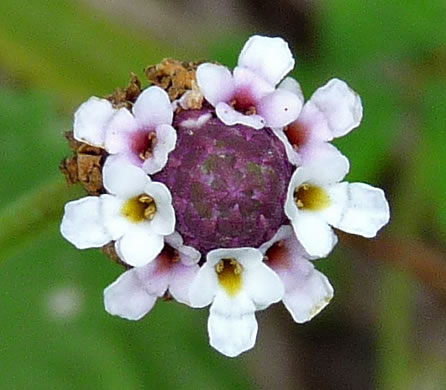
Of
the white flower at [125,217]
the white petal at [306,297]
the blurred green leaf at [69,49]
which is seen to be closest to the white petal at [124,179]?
the white flower at [125,217]

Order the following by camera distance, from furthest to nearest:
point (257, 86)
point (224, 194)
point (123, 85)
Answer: point (123, 85) → point (257, 86) → point (224, 194)

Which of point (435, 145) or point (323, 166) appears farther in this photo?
point (435, 145)

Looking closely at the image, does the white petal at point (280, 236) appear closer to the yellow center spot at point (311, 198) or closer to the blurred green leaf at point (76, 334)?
the yellow center spot at point (311, 198)

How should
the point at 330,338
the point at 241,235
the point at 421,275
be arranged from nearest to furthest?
the point at 241,235, the point at 421,275, the point at 330,338

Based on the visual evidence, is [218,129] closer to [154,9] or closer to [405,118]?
[405,118]

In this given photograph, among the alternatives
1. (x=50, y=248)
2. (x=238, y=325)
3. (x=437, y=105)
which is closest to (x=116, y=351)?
(x=50, y=248)

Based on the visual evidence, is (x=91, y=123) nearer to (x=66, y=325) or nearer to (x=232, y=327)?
(x=232, y=327)

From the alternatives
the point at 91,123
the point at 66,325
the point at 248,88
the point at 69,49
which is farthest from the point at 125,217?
the point at 69,49
